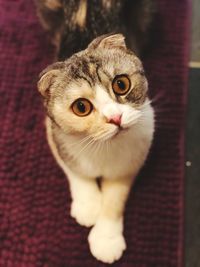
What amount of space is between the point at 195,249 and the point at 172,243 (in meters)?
0.06

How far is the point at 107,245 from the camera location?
1071mm

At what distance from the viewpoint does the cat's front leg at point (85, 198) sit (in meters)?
1.11

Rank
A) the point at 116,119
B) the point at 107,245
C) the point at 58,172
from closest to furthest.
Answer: the point at 116,119 < the point at 107,245 < the point at 58,172

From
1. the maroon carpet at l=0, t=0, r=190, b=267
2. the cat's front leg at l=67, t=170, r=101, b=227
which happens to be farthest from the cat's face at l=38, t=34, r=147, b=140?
the maroon carpet at l=0, t=0, r=190, b=267

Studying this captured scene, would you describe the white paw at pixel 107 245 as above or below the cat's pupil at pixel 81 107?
below

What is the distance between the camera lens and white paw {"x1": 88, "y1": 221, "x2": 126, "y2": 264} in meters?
1.07

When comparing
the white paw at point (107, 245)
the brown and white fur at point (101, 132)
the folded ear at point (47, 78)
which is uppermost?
the folded ear at point (47, 78)

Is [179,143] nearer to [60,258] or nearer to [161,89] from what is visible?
[161,89]

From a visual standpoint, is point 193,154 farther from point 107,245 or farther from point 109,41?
point 109,41

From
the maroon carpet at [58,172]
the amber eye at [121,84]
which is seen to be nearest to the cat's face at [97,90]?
the amber eye at [121,84]

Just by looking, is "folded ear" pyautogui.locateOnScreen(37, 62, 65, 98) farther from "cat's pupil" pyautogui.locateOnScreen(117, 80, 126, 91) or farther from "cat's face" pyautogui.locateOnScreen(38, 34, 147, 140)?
"cat's pupil" pyautogui.locateOnScreen(117, 80, 126, 91)

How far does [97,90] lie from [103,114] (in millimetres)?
49

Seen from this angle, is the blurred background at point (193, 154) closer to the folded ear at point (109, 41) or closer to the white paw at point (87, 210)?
the white paw at point (87, 210)

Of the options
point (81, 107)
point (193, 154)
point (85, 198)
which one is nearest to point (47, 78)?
point (81, 107)
